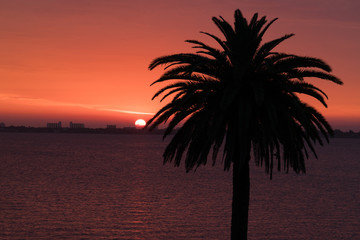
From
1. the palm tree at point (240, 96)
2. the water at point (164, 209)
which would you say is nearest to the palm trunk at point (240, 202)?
the palm tree at point (240, 96)

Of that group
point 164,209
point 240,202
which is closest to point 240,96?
point 240,202

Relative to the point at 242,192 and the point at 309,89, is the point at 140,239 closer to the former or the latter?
the point at 242,192

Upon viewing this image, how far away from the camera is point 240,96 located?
19.9 metres

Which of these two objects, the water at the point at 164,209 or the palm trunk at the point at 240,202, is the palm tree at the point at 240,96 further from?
the water at the point at 164,209

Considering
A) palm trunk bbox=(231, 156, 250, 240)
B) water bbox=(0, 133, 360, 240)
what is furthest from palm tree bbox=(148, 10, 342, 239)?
water bbox=(0, 133, 360, 240)

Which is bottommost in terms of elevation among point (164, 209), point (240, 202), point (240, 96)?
point (164, 209)

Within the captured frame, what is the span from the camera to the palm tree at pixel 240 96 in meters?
19.7

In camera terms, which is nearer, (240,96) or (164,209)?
(240,96)

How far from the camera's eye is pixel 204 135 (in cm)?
2098

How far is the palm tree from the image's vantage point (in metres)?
19.7

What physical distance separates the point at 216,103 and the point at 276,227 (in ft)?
99.1

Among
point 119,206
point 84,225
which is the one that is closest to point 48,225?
point 84,225

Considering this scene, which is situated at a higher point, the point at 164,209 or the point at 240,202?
the point at 240,202

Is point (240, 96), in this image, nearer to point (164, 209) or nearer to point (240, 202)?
point (240, 202)
